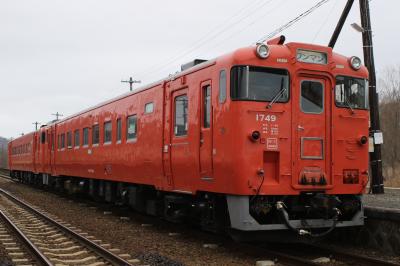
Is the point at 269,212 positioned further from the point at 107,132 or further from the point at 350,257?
the point at 107,132

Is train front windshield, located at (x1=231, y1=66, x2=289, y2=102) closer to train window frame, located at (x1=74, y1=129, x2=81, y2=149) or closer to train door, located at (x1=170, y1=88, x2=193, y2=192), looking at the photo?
train door, located at (x1=170, y1=88, x2=193, y2=192)

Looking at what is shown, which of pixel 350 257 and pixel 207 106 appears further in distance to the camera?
pixel 207 106

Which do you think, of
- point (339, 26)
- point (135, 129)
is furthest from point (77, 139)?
point (339, 26)

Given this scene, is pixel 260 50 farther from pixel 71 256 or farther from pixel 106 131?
pixel 106 131

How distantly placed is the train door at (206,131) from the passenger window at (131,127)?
366cm

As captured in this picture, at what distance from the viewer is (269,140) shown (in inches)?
320

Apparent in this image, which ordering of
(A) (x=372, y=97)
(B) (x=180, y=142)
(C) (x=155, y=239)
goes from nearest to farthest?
(B) (x=180, y=142), (C) (x=155, y=239), (A) (x=372, y=97)

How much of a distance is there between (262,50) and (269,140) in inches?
55.7

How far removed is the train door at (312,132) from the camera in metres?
8.34

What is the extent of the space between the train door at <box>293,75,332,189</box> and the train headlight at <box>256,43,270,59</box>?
0.74 meters

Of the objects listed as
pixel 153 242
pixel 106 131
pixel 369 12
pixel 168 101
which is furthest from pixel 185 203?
pixel 369 12

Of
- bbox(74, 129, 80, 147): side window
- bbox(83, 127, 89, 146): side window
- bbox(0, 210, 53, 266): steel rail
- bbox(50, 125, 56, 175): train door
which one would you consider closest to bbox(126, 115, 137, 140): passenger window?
bbox(0, 210, 53, 266): steel rail

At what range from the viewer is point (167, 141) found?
1044 centimetres

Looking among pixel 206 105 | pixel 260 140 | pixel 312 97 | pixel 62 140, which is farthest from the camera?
pixel 62 140
